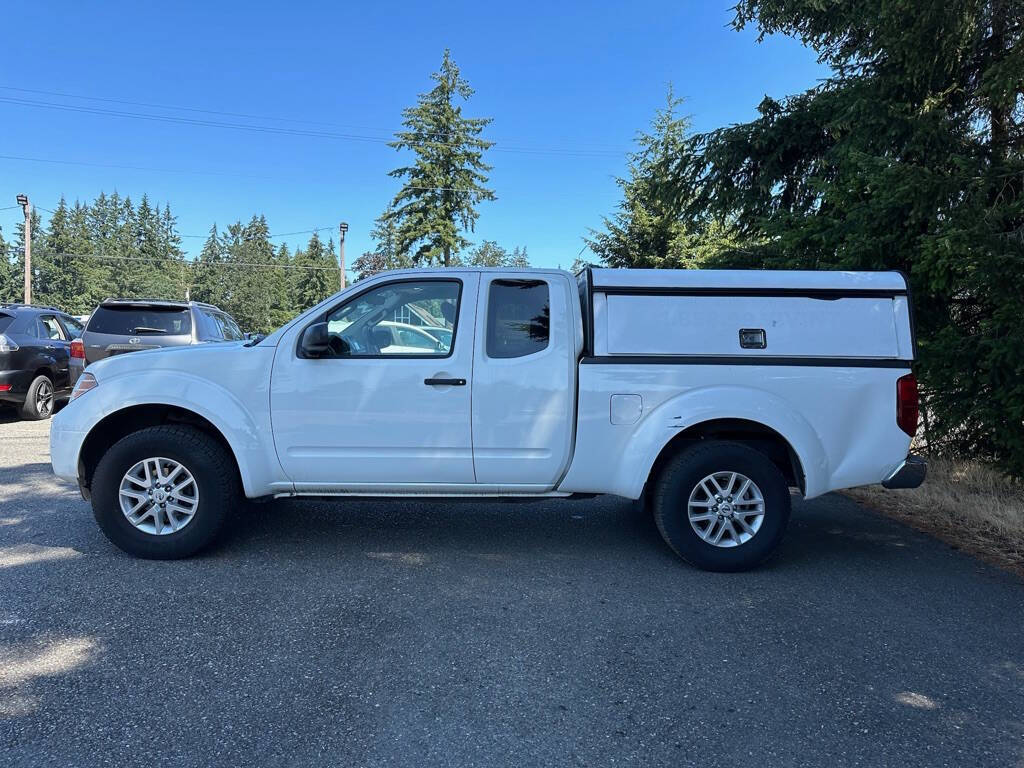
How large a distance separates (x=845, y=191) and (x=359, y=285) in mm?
5414

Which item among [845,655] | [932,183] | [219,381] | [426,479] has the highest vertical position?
[932,183]

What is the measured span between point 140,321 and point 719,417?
8323 mm

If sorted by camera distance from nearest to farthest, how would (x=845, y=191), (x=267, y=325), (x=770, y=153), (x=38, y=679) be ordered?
(x=38, y=679), (x=845, y=191), (x=770, y=153), (x=267, y=325)

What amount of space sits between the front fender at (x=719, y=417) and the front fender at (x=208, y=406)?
2385 mm

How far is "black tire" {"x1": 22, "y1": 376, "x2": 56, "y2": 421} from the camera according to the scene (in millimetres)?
10047

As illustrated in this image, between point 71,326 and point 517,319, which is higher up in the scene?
point 71,326

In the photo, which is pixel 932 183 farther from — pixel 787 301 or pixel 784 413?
pixel 784 413

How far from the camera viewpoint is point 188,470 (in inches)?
171

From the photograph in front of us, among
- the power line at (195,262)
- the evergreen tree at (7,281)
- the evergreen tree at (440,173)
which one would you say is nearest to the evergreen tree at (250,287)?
the power line at (195,262)

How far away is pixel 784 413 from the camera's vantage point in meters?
4.32

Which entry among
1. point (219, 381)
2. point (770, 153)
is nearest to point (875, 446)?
point (219, 381)

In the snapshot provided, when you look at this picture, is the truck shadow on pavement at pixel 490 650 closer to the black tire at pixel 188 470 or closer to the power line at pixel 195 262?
the black tire at pixel 188 470

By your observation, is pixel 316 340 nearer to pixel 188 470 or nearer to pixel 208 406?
pixel 208 406

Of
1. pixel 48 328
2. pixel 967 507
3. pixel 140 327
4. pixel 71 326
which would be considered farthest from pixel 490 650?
pixel 71 326
